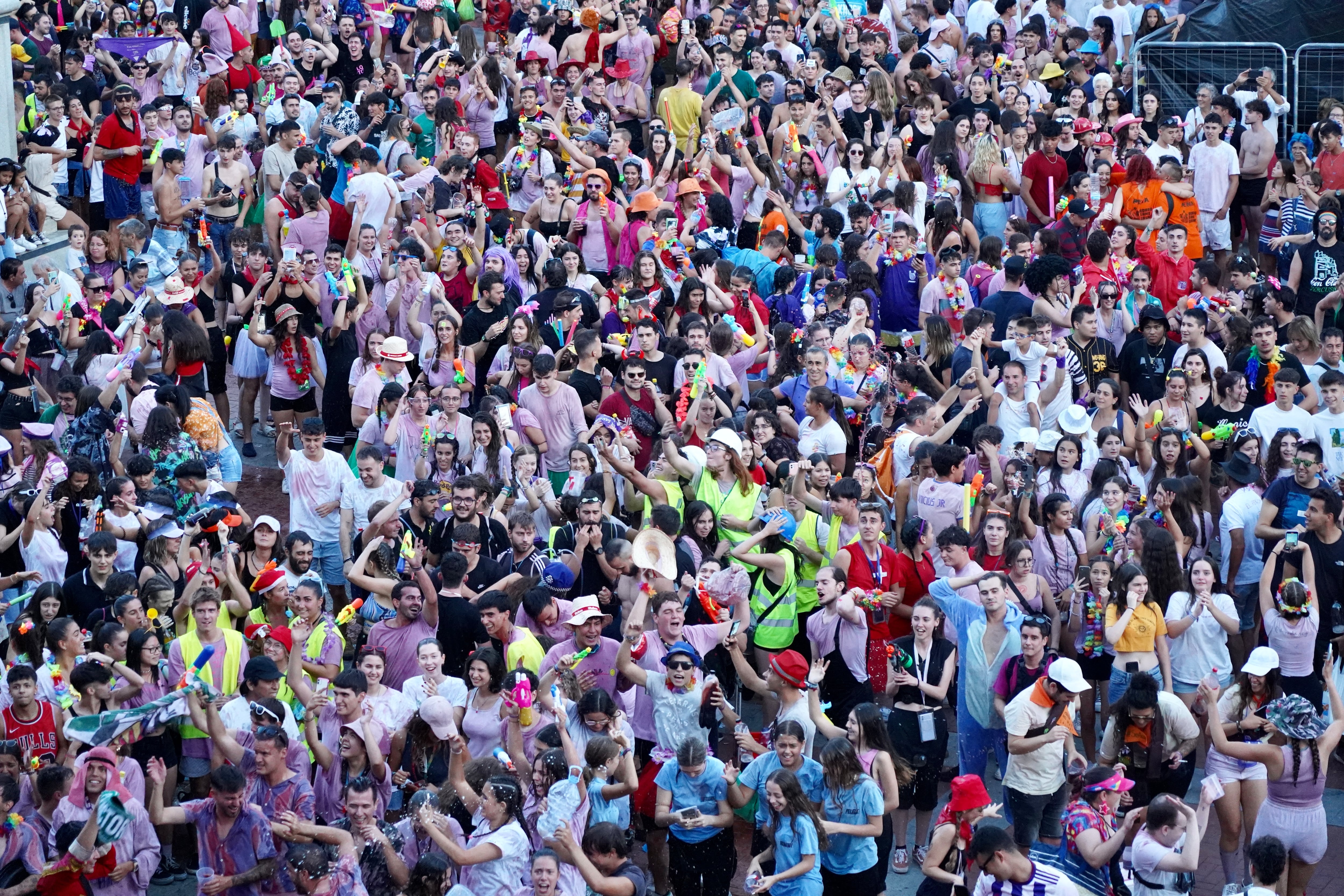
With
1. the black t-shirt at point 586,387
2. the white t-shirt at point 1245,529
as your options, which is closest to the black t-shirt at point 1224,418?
the white t-shirt at point 1245,529

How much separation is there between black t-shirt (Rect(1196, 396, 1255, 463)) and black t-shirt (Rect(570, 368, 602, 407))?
12.4 feet

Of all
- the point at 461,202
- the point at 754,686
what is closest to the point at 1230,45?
the point at 461,202

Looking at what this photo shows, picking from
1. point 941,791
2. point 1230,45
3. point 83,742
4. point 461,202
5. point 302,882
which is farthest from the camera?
point 1230,45

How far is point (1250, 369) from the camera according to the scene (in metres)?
12.1

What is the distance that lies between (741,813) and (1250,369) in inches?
216

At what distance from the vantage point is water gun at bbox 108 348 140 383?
11492 mm

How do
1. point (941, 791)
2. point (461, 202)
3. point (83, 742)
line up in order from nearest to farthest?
point (83, 742) < point (941, 791) < point (461, 202)

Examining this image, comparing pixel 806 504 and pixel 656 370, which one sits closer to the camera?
pixel 806 504

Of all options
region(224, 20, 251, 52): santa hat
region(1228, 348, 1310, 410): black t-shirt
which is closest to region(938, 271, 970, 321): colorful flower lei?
region(1228, 348, 1310, 410): black t-shirt

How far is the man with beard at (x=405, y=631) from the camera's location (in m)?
9.31

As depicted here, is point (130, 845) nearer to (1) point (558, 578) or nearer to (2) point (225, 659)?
(2) point (225, 659)

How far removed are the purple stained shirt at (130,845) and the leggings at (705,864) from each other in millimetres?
1837

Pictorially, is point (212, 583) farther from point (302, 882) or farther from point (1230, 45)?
point (1230, 45)

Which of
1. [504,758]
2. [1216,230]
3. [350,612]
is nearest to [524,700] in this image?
[504,758]
